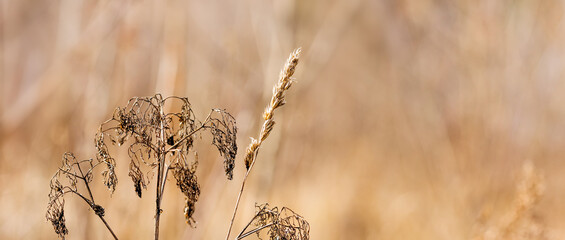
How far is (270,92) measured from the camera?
177 centimetres

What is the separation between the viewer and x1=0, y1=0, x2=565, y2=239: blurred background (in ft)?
5.67

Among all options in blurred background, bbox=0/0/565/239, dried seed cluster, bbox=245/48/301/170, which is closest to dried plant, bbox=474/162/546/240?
blurred background, bbox=0/0/565/239

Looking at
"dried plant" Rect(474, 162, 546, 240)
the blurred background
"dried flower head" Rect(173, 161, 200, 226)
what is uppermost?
the blurred background

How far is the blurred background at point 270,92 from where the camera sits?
1.73m

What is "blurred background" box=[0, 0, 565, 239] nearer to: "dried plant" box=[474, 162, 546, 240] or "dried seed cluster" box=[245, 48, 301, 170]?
"dried plant" box=[474, 162, 546, 240]

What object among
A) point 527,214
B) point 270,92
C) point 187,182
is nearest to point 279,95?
point 187,182

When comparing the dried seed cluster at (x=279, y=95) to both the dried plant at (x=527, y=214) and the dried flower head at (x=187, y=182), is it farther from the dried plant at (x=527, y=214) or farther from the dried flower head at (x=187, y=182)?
→ the dried plant at (x=527, y=214)

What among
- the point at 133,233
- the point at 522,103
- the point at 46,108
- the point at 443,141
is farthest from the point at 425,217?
the point at 46,108

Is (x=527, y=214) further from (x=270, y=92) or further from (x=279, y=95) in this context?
(x=279, y=95)

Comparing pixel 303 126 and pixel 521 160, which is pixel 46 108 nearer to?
pixel 303 126

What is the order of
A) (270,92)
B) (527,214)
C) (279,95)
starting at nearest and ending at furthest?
(279,95)
(527,214)
(270,92)

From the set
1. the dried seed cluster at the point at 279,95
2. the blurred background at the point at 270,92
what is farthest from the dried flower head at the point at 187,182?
the blurred background at the point at 270,92

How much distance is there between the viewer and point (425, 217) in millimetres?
2732

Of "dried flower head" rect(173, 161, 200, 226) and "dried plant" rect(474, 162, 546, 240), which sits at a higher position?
"dried plant" rect(474, 162, 546, 240)
